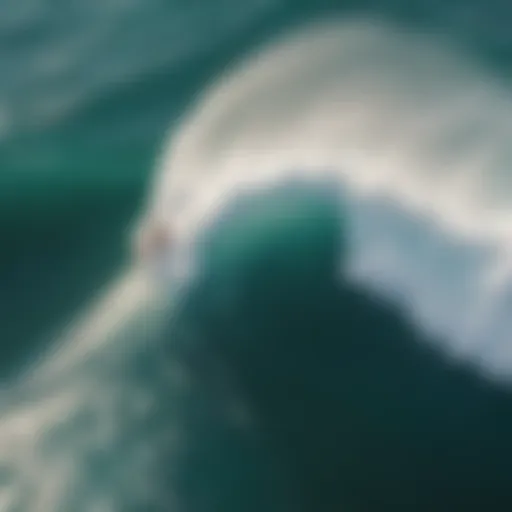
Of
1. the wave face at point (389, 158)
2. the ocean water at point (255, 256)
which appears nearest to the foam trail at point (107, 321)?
the ocean water at point (255, 256)

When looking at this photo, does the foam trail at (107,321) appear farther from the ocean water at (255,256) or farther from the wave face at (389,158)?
the wave face at (389,158)

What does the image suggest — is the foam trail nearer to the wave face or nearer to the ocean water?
the ocean water

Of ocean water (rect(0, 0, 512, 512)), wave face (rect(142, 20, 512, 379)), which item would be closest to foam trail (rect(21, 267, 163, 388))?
ocean water (rect(0, 0, 512, 512))

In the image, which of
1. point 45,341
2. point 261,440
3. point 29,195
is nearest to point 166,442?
point 261,440

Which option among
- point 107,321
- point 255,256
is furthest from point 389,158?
point 107,321

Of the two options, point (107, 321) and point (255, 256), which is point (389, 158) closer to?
point (255, 256)
